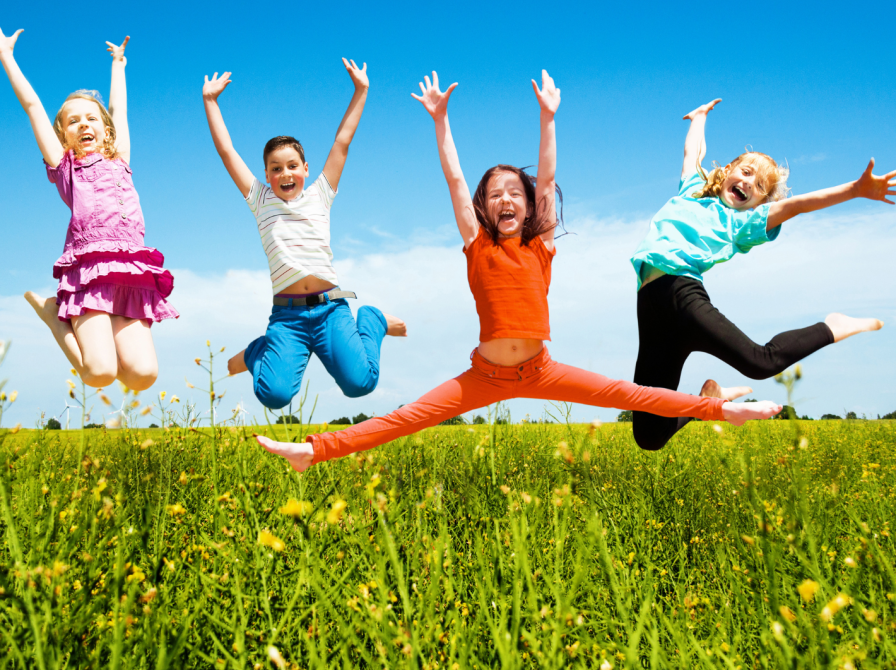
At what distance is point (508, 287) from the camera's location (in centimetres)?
363

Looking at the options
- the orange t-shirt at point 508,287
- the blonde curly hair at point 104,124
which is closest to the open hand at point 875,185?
the orange t-shirt at point 508,287

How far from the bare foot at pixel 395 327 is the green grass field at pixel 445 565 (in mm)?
906

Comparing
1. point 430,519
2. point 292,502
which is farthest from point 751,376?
point 292,502

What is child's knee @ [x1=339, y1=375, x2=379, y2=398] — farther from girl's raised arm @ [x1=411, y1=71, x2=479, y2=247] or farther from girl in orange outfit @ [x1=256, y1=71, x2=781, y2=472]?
girl's raised arm @ [x1=411, y1=71, x2=479, y2=247]

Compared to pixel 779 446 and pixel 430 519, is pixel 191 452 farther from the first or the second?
pixel 779 446

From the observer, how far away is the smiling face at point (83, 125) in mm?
4871

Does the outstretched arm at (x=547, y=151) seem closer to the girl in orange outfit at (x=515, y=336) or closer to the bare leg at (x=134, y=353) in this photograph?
the girl in orange outfit at (x=515, y=336)

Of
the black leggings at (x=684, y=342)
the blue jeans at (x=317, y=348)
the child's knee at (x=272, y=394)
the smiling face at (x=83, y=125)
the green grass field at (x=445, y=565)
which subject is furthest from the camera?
the smiling face at (x=83, y=125)

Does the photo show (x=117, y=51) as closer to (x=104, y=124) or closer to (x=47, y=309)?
(x=104, y=124)

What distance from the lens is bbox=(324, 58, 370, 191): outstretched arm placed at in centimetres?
450

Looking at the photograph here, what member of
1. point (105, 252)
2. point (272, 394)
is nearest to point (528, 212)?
point (272, 394)

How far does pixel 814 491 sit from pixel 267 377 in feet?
12.7

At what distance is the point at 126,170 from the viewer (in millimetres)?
4875

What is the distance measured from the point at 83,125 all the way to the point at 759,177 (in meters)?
5.11
